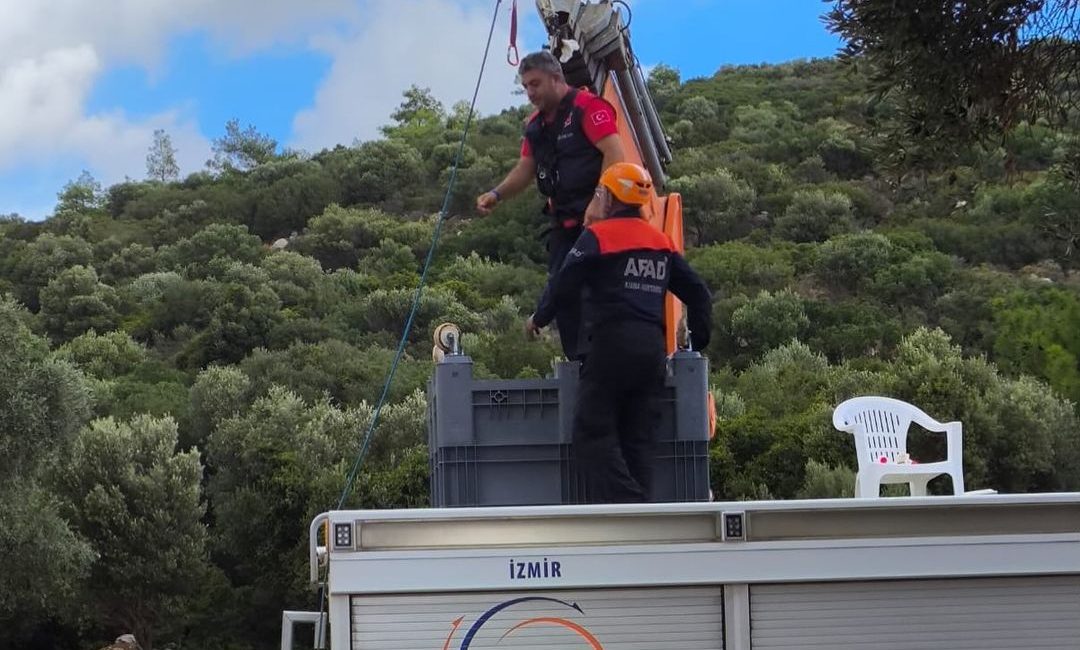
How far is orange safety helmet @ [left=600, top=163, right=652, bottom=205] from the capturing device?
602 cm

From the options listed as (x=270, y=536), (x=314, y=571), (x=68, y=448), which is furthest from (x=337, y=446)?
(x=314, y=571)

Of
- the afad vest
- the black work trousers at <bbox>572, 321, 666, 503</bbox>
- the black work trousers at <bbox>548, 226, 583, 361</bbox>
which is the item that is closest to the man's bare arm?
the afad vest

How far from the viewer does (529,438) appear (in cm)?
635

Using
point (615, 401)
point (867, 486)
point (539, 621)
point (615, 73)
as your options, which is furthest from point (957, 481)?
point (539, 621)

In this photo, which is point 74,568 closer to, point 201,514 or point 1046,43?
point 201,514

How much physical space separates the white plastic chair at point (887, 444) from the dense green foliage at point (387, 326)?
1.19 meters

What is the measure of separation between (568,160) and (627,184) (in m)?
1.11

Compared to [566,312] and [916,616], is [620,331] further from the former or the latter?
[916,616]

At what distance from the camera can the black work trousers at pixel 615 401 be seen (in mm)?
5895

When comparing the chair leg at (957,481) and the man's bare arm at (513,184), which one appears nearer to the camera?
the chair leg at (957,481)

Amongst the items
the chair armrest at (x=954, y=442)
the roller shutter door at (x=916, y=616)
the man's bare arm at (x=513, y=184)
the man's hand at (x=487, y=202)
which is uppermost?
A: the man's bare arm at (x=513, y=184)

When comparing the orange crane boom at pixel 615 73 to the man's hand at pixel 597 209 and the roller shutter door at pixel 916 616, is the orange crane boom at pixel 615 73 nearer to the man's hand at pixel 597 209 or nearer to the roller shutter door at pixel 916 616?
the man's hand at pixel 597 209

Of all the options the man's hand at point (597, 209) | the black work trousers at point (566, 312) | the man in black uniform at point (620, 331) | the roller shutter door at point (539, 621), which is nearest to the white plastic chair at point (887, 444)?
the black work trousers at point (566, 312)

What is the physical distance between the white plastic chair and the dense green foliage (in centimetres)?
119
